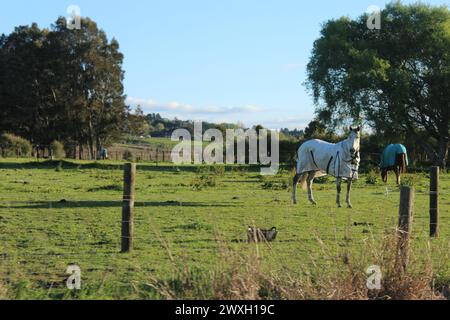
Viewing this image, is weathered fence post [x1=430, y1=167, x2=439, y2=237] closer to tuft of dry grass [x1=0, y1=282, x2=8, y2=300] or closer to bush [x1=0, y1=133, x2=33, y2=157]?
tuft of dry grass [x1=0, y1=282, x2=8, y2=300]

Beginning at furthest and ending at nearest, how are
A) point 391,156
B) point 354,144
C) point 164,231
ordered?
point 391,156
point 354,144
point 164,231

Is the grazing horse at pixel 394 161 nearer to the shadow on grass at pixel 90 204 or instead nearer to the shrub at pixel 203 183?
the shrub at pixel 203 183

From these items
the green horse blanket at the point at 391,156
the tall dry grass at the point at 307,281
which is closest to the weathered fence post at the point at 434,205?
the tall dry grass at the point at 307,281

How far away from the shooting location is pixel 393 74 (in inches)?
1721

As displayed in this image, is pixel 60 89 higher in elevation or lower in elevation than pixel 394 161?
higher

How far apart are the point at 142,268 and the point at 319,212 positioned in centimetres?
791

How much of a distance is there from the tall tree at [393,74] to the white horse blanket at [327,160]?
2595 centimetres

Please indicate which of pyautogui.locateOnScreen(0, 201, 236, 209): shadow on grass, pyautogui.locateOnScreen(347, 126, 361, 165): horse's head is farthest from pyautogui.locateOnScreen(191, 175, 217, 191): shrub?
pyautogui.locateOnScreen(347, 126, 361, 165): horse's head

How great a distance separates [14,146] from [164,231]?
140ft

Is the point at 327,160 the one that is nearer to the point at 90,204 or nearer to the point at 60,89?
the point at 90,204

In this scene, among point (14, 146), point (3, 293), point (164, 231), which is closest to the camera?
point (3, 293)

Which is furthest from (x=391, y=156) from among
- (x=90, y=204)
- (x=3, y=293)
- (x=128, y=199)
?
(x=3, y=293)

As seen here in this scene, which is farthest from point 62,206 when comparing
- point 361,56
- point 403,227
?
point 361,56

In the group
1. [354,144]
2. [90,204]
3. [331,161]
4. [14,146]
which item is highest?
[14,146]
